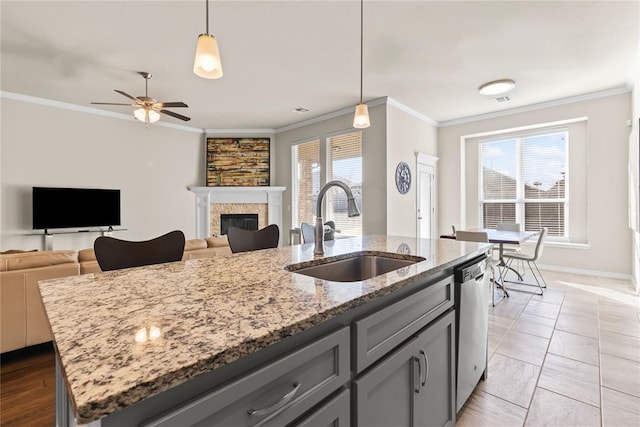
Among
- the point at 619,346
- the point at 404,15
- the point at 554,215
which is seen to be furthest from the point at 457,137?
the point at 619,346

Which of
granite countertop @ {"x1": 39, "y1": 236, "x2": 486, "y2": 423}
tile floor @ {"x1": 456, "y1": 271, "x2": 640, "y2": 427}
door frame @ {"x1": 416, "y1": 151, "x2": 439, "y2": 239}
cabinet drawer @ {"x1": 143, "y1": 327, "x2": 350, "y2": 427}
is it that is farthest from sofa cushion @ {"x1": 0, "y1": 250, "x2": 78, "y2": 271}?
door frame @ {"x1": 416, "y1": 151, "x2": 439, "y2": 239}

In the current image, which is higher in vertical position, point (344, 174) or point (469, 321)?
point (344, 174)

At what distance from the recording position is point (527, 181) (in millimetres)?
5562

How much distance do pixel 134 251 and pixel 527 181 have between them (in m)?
6.27

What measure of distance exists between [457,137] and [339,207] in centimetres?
283

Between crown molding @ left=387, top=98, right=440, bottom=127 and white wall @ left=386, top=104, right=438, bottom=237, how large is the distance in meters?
0.04

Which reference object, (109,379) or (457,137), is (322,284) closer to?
(109,379)

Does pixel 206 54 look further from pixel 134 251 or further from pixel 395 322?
pixel 395 322

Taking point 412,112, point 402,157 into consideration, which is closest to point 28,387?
point 402,157

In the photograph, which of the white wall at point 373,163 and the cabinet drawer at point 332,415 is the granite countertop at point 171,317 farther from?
the white wall at point 373,163

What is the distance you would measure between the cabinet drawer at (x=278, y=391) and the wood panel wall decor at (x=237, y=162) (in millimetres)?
6024

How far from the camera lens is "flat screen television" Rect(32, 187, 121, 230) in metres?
4.53

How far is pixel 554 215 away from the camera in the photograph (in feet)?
17.5

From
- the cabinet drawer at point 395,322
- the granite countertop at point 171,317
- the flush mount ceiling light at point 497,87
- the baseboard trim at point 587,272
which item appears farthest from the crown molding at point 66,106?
the baseboard trim at point 587,272
